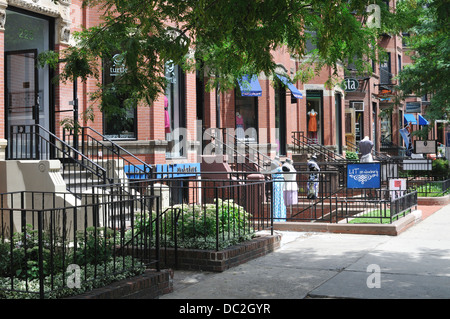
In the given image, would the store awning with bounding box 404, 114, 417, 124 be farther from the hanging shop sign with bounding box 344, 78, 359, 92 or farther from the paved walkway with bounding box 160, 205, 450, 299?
the paved walkway with bounding box 160, 205, 450, 299

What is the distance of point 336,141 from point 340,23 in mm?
23228

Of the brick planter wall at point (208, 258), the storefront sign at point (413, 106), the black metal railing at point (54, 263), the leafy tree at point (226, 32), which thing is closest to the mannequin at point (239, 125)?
the leafy tree at point (226, 32)

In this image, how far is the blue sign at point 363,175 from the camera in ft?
46.6

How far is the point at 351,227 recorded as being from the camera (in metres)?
12.7

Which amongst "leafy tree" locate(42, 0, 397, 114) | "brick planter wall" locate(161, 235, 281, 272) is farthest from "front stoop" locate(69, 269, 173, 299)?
"leafy tree" locate(42, 0, 397, 114)

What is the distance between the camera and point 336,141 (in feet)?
100

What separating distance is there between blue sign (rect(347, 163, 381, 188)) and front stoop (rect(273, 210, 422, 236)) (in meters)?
1.16

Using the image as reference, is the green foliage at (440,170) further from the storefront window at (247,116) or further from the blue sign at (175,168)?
the blue sign at (175,168)

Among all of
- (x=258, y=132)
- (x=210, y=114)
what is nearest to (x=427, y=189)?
(x=258, y=132)

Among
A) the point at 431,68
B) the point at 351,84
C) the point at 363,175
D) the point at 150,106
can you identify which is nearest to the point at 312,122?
the point at 351,84

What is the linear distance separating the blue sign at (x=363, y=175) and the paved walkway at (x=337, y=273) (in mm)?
2436

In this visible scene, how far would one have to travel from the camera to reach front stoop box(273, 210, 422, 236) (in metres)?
12.4

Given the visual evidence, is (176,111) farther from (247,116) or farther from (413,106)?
(413,106)
